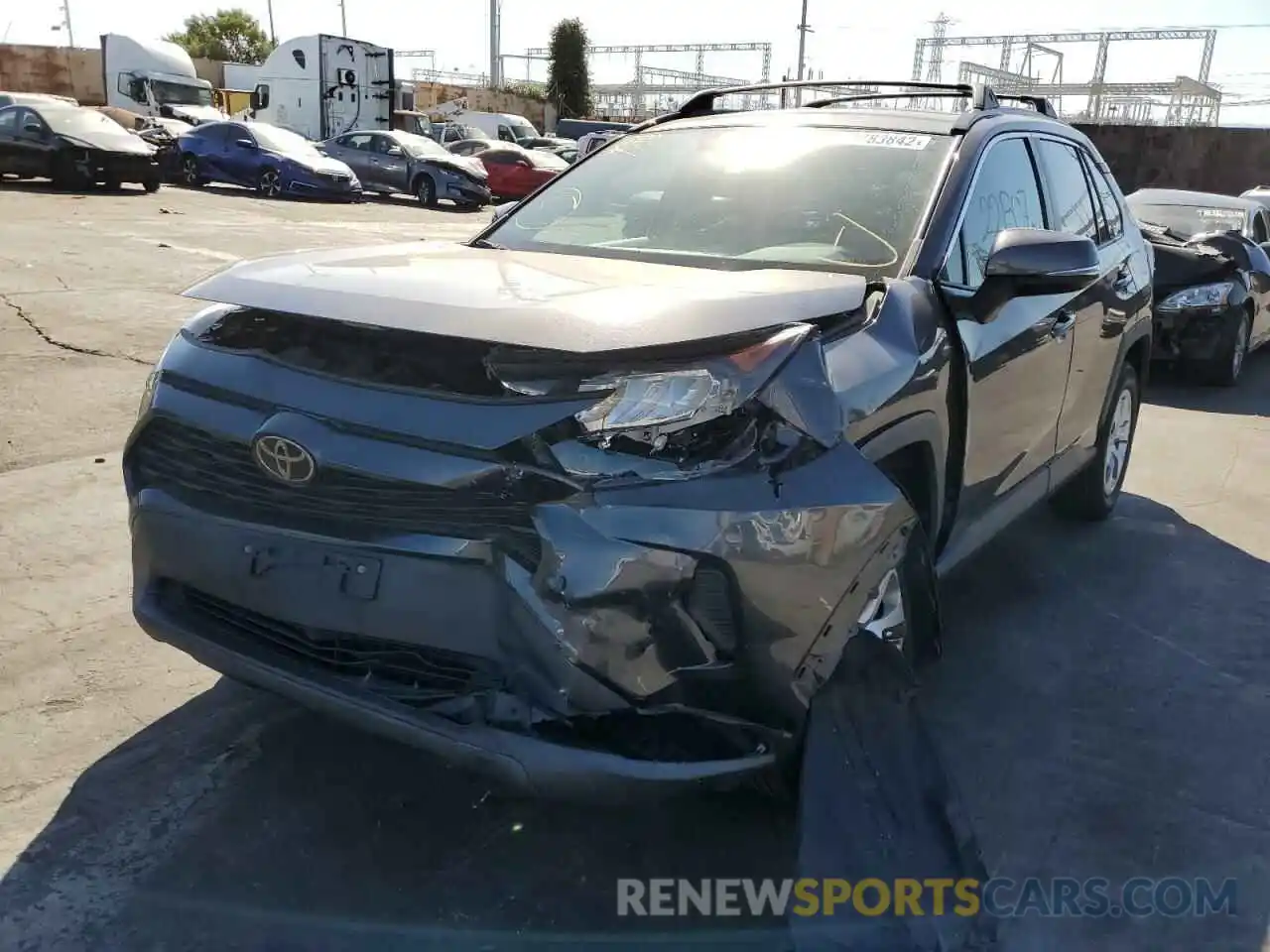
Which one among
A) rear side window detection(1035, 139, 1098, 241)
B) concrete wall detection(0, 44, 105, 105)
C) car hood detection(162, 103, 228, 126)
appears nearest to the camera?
rear side window detection(1035, 139, 1098, 241)

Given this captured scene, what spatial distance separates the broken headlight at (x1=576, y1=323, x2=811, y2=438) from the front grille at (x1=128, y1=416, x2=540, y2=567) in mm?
240

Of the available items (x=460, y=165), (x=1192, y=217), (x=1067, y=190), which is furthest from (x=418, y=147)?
(x=1067, y=190)

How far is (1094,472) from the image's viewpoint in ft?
16.5

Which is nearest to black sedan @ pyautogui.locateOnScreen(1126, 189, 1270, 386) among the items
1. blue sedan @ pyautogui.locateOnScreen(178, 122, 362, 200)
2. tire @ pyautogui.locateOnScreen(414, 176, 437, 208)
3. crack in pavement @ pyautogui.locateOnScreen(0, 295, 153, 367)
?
crack in pavement @ pyautogui.locateOnScreen(0, 295, 153, 367)

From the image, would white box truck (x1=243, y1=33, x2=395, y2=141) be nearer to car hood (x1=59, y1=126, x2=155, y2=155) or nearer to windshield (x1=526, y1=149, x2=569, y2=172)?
windshield (x1=526, y1=149, x2=569, y2=172)

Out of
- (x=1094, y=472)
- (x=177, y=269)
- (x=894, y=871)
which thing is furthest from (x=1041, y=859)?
(x=177, y=269)

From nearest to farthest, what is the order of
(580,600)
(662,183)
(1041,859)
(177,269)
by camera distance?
(580,600)
(1041,859)
(662,183)
(177,269)

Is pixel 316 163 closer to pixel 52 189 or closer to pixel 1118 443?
pixel 52 189

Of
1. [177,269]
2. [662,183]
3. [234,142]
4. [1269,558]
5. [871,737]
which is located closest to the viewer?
[871,737]

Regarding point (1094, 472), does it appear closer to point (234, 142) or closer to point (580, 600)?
point (580, 600)

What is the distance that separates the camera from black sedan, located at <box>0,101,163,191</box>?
61.4 feet

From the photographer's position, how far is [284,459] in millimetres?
2336

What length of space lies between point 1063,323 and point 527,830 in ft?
8.43

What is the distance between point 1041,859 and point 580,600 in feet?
4.82
